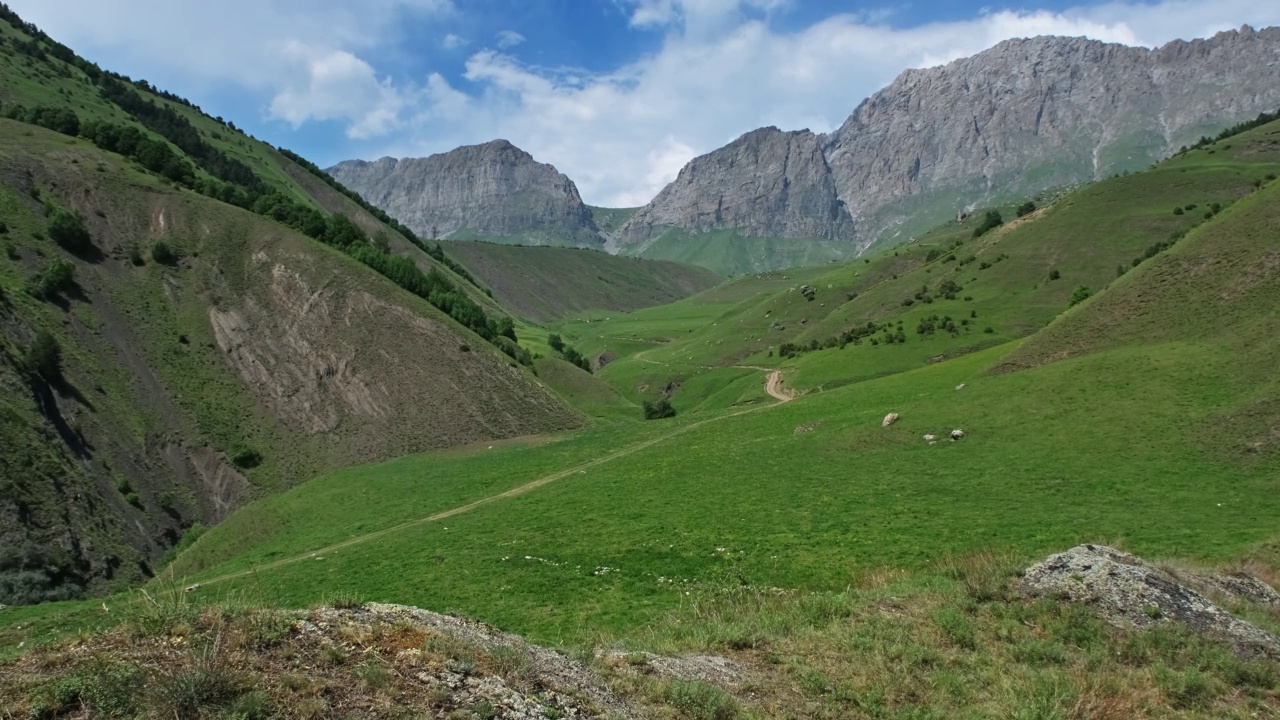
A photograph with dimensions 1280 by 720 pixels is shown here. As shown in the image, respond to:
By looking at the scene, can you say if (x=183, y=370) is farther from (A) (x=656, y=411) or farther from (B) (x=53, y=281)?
(A) (x=656, y=411)

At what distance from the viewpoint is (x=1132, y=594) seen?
1522 centimetres

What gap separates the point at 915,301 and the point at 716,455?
66207 mm

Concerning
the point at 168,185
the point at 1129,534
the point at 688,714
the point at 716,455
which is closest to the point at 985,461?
the point at 1129,534

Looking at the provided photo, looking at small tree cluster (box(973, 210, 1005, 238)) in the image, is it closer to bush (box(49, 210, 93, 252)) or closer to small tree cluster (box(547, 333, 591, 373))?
small tree cluster (box(547, 333, 591, 373))

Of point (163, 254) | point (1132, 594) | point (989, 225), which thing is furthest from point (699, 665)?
point (989, 225)

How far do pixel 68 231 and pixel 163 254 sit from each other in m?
8.04

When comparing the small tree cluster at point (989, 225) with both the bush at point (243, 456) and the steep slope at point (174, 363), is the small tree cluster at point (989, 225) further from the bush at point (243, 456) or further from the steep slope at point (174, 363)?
the bush at point (243, 456)

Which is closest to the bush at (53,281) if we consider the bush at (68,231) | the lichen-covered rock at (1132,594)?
the bush at (68,231)

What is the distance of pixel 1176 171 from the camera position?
4097 inches

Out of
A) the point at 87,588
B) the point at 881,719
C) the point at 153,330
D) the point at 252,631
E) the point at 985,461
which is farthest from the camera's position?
the point at 153,330

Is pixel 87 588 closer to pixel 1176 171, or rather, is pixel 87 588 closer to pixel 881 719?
pixel 881 719

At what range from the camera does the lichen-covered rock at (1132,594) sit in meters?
14.1

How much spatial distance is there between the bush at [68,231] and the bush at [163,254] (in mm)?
5566

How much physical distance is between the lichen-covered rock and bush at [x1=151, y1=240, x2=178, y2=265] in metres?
82.8
